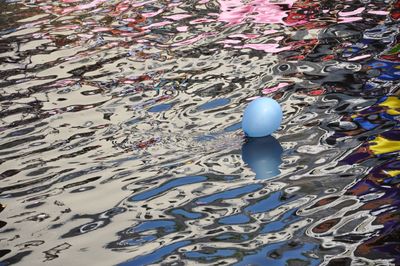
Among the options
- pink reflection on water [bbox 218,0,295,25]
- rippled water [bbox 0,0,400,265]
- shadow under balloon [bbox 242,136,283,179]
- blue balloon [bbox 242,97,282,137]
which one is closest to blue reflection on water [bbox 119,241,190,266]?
rippled water [bbox 0,0,400,265]

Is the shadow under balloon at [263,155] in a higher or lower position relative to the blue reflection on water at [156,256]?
lower

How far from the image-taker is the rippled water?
3682 mm

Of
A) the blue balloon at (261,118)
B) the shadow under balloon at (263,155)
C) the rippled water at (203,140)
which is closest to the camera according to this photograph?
the rippled water at (203,140)

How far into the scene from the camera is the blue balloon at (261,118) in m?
4.88

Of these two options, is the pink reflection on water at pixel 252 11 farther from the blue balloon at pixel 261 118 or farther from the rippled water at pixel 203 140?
the blue balloon at pixel 261 118

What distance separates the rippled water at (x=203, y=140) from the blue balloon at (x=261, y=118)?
77 millimetres

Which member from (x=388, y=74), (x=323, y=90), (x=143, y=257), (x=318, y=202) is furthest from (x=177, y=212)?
(x=388, y=74)

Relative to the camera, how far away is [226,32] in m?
7.55

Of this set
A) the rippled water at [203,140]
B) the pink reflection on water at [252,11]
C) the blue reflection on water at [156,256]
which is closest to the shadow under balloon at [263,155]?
the rippled water at [203,140]

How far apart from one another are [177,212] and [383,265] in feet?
4.19

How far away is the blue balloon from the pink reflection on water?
2987 millimetres

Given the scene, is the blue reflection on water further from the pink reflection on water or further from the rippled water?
the pink reflection on water

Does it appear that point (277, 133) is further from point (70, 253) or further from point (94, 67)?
point (94, 67)

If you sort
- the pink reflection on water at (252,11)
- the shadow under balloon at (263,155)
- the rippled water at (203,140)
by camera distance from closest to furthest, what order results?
the rippled water at (203,140), the shadow under balloon at (263,155), the pink reflection on water at (252,11)
